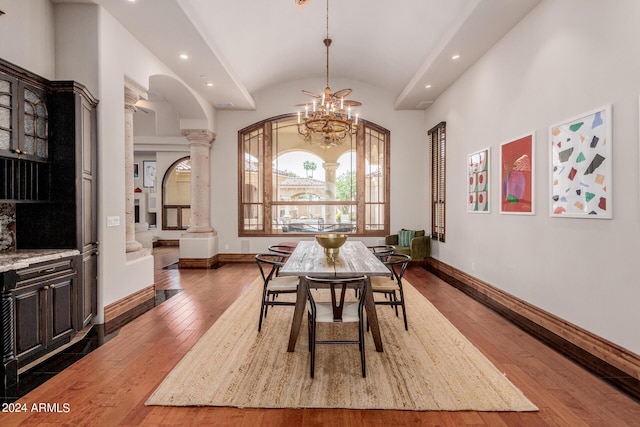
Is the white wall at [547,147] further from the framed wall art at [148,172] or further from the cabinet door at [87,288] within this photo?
the framed wall art at [148,172]

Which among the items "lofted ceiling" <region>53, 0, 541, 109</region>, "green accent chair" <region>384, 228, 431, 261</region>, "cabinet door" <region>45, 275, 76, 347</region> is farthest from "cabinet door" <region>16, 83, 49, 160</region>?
"green accent chair" <region>384, 228, 431, 261</region>

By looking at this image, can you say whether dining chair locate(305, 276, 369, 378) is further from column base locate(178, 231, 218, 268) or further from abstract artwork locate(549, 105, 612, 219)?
column base locate(178, 231, 218, 268)

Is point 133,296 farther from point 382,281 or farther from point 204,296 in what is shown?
point 382,281

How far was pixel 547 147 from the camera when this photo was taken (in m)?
3.58

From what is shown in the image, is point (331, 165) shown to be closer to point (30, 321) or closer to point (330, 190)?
point (330, 190)

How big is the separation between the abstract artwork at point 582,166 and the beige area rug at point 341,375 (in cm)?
161

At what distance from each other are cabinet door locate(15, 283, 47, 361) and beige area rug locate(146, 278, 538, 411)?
3.75ft

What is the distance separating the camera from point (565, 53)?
131 inches

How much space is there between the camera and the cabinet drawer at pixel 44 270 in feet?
8.56

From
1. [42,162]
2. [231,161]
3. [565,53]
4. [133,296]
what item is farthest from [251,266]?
[565,53]

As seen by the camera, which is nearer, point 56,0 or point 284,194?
point 56,0

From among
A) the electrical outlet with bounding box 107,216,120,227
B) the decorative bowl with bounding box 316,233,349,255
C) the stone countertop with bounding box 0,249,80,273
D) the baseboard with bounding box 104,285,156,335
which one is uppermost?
the electrical outlet with bounding box 107,216,120,227

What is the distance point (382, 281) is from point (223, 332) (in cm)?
176

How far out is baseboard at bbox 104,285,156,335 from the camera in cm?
372
